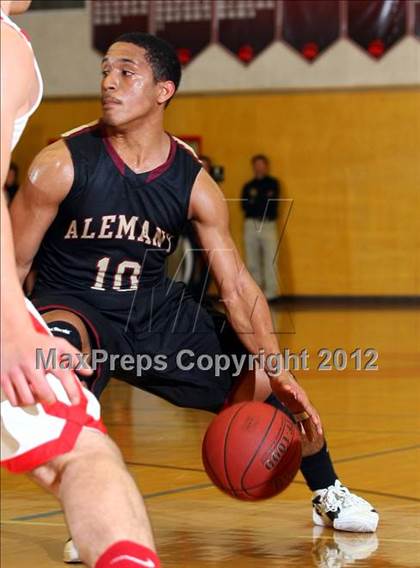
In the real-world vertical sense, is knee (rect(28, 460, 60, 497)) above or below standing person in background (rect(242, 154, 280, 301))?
above

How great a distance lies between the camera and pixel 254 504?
5273mm

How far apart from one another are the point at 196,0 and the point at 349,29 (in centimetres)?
228

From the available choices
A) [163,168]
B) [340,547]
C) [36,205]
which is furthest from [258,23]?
[340,547]

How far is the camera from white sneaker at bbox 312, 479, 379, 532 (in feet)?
15.4

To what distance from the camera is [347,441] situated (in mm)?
6703

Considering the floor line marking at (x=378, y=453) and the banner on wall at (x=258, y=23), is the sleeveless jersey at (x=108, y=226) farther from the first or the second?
the banner on wall at (x=258, y=23)

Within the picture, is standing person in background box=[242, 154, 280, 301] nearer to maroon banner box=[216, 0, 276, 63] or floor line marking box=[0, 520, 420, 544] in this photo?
maroon banner box=[216, 0, 276, 63]

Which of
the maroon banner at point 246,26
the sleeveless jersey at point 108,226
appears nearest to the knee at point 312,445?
the sleeveless jersey at point 108,226

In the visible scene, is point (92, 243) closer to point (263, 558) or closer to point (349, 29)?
point (263, 558)

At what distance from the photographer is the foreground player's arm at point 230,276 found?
15.9ft

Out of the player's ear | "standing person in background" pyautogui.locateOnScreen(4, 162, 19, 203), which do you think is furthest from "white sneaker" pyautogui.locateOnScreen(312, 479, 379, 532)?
"standing person in background" pyautogui.locateOnScreen(4, 162, 19, 203)

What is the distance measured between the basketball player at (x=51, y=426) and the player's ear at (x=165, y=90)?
234 centimetres

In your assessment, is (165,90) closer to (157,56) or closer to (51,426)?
(157,56)

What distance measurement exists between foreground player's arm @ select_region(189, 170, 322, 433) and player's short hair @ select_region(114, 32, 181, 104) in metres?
0.45
